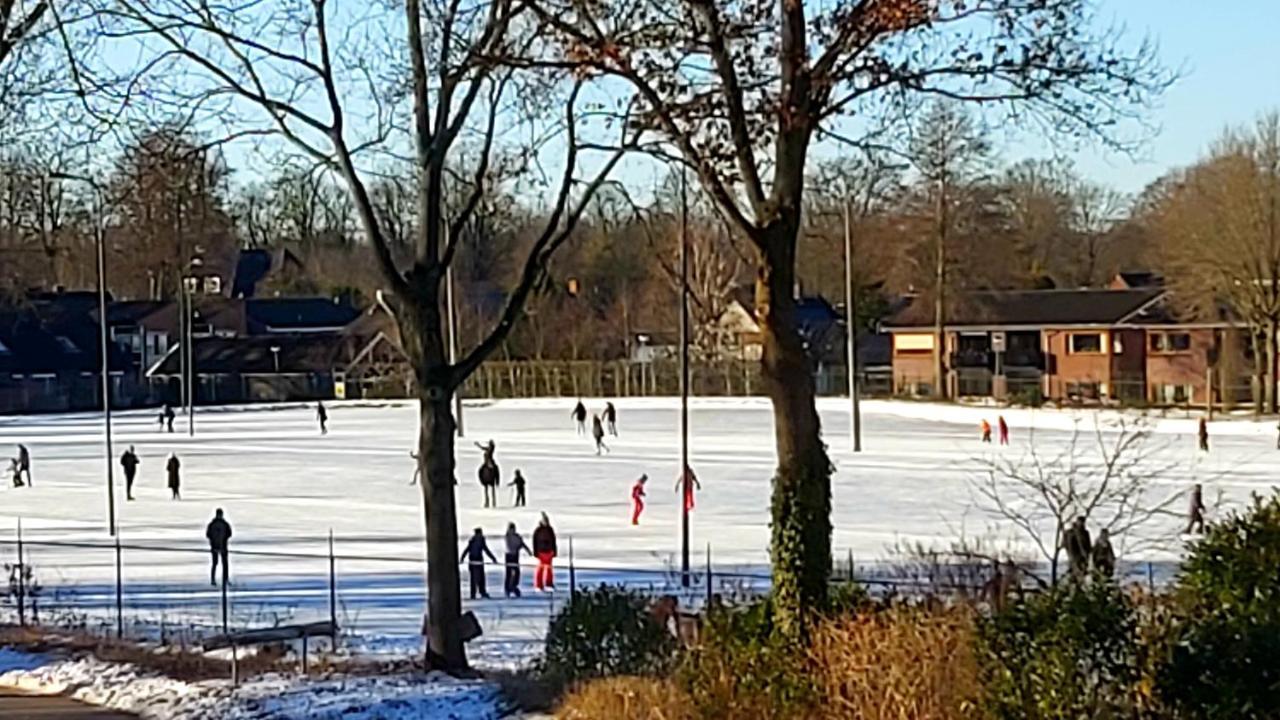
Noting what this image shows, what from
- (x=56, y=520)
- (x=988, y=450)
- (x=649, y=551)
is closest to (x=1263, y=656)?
(x=649, y=551)

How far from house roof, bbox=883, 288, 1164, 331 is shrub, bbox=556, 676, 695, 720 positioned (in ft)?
243

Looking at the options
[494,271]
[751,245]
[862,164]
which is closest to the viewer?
[751,245]

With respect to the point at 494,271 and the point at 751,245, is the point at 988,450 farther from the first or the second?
the point at 494,271

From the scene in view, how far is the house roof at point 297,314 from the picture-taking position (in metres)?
119

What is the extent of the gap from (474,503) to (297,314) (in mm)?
83186

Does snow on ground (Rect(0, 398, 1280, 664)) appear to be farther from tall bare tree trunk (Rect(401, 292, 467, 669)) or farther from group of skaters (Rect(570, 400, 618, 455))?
tall bare tree trunk (Rect(401, 292, 467, 669))

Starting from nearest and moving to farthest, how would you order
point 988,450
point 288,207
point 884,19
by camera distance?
point 884,19 → point 288,207 → point 988,450

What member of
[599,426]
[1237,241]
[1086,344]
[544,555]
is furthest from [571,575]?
[1086,344]

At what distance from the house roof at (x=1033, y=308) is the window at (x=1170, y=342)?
2.14 meters

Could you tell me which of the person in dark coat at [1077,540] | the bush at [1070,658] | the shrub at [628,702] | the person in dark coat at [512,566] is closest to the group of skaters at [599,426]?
the person in dark coat at [512,566]

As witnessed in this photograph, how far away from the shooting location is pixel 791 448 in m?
11.0

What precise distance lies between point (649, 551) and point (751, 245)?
18617 millimetres

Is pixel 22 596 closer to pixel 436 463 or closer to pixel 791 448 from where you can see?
pixel 436 463

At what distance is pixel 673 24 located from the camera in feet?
36.1
